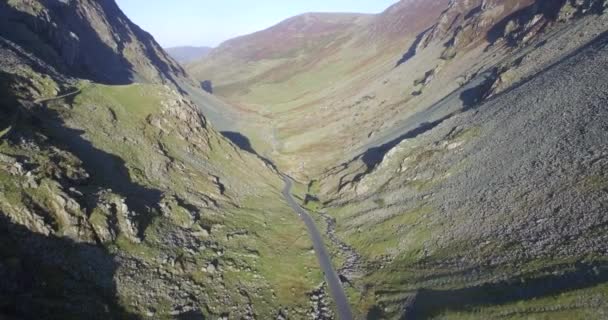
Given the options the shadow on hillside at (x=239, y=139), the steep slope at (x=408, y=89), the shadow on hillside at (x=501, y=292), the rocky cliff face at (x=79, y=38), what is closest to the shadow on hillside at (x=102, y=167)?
the rocky cliff face at (x=79, y=38)

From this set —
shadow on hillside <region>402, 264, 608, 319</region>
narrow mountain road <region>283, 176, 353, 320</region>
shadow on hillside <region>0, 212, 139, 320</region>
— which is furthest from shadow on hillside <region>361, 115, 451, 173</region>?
shadow on hillside <region>0, 212, 139, 320</region>

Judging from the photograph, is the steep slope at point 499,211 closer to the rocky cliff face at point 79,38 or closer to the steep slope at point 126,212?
the steep slope at point 126,212

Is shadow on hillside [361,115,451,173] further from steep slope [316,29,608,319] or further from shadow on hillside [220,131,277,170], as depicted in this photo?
shadow on hillside [220,131,277,170]

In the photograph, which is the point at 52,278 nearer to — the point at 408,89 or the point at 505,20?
the point at 408,89

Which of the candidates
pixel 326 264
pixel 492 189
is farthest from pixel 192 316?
pixel 492 189

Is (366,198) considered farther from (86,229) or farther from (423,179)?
(86,229)

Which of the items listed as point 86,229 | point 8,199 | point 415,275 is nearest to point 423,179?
point 415,275
